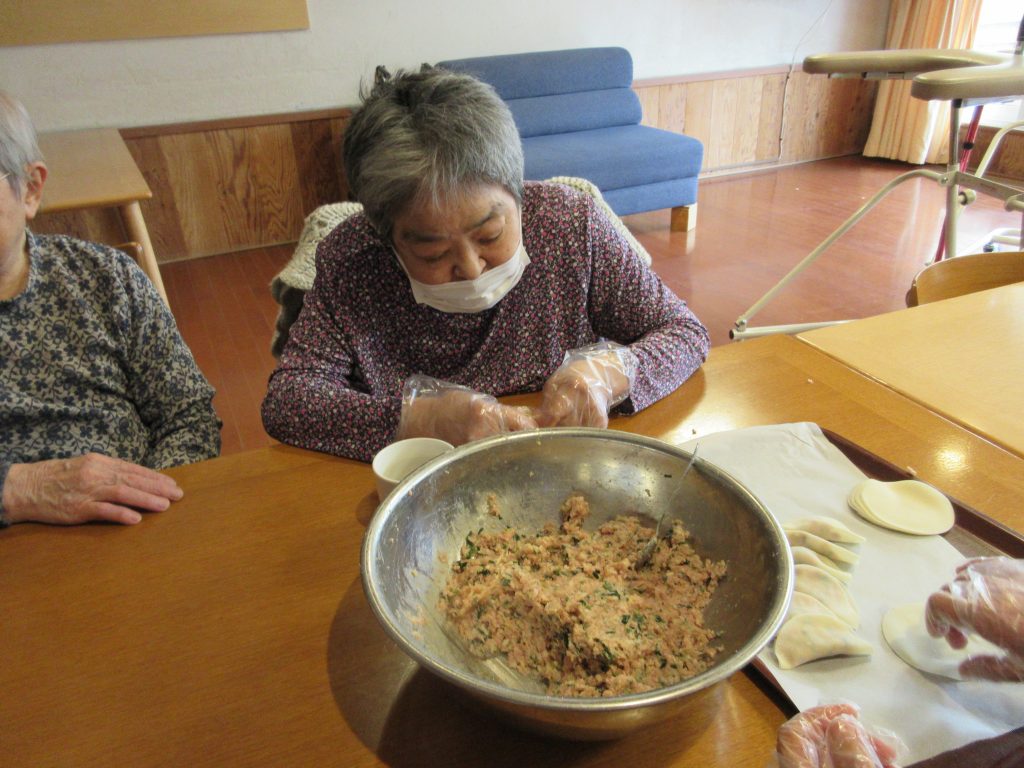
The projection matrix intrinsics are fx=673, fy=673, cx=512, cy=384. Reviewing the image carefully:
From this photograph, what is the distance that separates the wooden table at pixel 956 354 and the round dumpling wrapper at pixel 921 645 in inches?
17.2

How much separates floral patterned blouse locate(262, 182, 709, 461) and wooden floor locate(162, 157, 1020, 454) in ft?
4.55

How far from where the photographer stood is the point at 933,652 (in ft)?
2.20

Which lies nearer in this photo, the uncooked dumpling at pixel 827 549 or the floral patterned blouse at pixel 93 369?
the uncooked dumpling at pixel 827 549

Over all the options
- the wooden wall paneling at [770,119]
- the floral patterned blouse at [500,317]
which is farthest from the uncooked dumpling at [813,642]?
the wooden wall paneling at [770,119]

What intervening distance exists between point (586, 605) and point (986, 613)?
0.36 meters

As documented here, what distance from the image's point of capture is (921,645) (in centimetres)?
68

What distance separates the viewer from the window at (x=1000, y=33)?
4898mm

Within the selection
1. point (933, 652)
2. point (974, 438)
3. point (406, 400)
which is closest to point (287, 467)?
point (406, 400)

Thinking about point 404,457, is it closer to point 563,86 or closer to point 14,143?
point 14,143

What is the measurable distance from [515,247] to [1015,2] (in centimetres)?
574

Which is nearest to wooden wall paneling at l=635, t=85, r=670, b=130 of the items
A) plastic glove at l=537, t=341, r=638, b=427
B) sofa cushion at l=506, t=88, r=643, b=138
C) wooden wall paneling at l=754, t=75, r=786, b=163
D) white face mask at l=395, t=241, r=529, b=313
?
sofa cushion at l=506, t=88, r=643, b=138

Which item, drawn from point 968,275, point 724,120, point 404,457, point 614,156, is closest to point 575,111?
point 614,156

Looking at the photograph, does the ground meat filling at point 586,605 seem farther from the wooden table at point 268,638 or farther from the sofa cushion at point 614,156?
the sofa cushion at point 614,156

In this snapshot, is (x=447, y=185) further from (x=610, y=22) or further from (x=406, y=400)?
(x=610, y=22)
